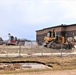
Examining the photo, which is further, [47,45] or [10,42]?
[10,42]

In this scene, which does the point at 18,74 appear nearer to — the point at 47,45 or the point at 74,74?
the point at 74,74

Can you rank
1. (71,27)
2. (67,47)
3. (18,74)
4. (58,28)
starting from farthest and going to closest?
(58,28), (71,27), (67,47), (18,74)

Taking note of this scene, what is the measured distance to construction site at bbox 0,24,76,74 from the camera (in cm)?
2055

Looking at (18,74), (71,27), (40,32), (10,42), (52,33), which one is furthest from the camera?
(40,32)

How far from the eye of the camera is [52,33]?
5319cm

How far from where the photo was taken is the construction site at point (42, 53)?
809 inches

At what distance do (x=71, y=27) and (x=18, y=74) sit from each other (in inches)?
2982

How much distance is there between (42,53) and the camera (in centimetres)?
3444

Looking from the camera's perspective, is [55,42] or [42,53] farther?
[55,42]

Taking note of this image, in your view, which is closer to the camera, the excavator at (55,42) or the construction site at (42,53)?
the construction site at (42,53)

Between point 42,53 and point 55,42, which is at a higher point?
point 55,42

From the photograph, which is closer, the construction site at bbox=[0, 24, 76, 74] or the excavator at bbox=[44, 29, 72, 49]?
the construction site at bbox=[0, 24, 76, 74]

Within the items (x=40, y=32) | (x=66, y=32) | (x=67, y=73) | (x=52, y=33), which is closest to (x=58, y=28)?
(x=66, y=32)

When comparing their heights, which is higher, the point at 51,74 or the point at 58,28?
the point at 58,28
